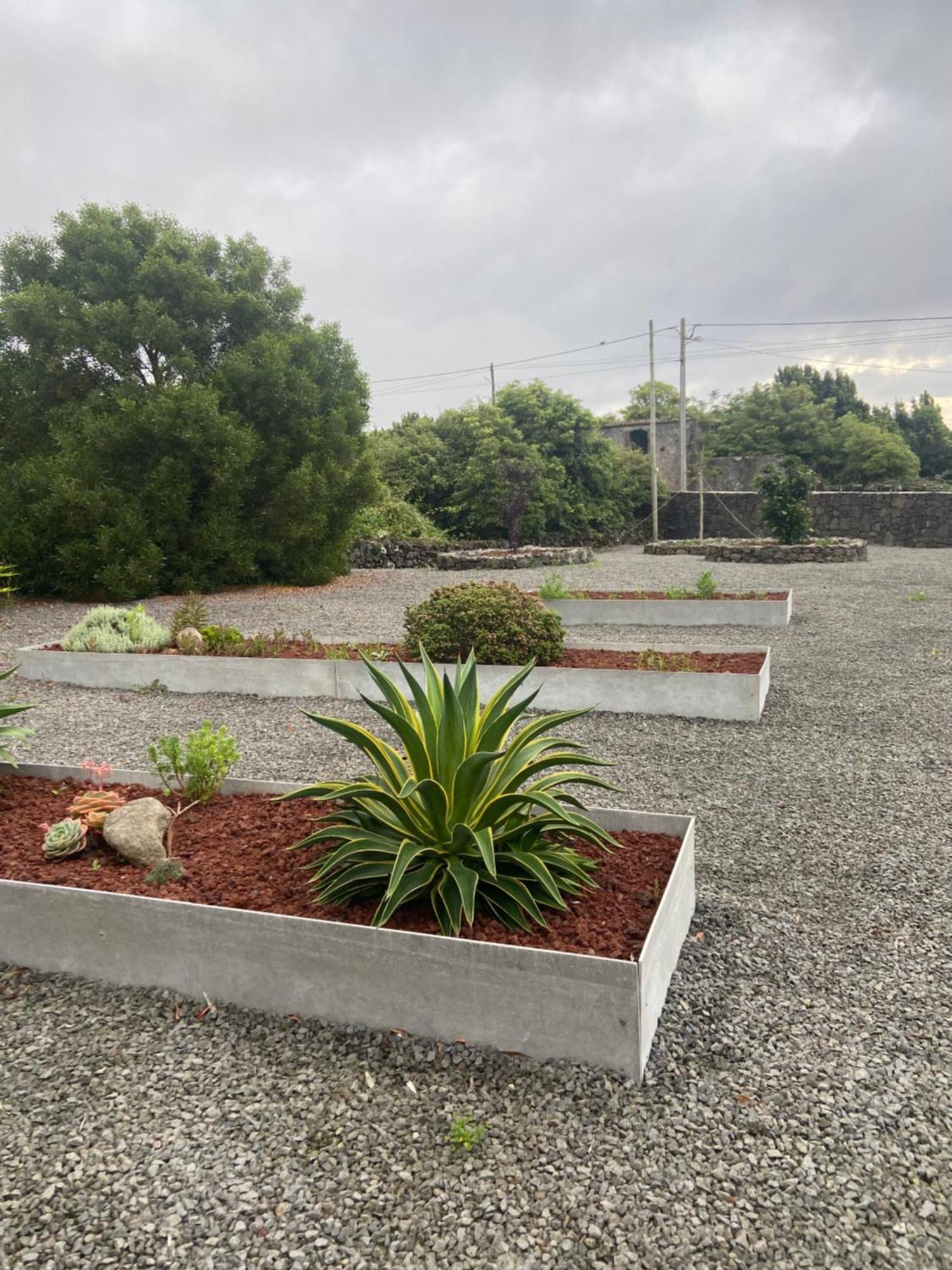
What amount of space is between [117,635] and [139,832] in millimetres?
4994

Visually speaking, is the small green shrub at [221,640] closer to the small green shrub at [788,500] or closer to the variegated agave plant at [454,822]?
the variegated agave plant at [454,822]

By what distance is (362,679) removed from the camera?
669 cm

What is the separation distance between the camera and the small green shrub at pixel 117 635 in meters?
7.61

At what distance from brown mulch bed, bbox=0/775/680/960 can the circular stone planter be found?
14257 mm

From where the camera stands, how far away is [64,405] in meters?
13.2

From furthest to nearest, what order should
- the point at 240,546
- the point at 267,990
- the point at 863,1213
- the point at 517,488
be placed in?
1. the point at 517,488
2. the point at 240,546
3. the point at 267,990
4. the point at 863,1213

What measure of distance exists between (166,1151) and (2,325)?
1449 centimetres

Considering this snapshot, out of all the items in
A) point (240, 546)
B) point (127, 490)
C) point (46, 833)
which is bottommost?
point (46, 833)

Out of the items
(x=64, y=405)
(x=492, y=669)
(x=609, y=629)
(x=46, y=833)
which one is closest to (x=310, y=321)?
(x=64, y=405)

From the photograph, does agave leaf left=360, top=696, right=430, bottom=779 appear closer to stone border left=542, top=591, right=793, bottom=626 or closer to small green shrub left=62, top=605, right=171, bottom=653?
small green shrub left=62, top=605, right=171, bottom=653

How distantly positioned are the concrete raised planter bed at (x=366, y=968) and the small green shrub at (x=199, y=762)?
0.89 m

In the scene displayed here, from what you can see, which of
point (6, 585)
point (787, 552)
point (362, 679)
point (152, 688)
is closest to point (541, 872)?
point (362, 679)

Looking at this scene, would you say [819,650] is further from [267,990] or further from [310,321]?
[310,321]

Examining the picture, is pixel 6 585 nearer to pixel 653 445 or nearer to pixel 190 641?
pixel 190 641
